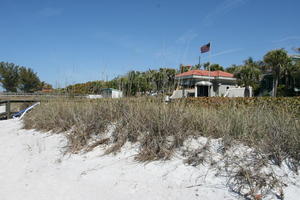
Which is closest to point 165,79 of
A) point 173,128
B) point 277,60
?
point 173,128

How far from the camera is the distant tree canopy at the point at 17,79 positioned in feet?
101

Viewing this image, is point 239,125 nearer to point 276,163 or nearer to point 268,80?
point 276,163

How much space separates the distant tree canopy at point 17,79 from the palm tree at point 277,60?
32.5m

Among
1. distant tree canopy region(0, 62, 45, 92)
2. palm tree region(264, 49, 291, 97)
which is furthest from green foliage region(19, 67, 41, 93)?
palm tree region(264, 49, 291, 97)

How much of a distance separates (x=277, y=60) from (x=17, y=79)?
36.5 m

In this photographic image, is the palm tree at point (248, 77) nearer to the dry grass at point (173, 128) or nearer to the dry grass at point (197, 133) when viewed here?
the dry grass at point (197, 133)

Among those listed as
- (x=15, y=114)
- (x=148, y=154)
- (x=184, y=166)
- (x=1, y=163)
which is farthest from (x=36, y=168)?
(x=15, y=114)

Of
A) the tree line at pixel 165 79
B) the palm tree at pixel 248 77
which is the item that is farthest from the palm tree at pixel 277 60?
the palm tree at pixel 248 77

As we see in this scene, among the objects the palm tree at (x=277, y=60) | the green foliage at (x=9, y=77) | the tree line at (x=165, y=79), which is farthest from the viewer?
the green foliage at (x=9, y=77)

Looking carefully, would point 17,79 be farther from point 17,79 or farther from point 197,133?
point 197,133

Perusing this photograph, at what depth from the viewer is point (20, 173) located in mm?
2697

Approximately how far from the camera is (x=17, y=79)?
105ft

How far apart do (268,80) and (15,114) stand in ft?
72.9

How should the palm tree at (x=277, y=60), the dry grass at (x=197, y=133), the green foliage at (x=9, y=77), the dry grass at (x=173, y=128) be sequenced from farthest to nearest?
the green foliage at (x=9, y=77) → the palm tree at (x=277, y=60) → the dry grass at (x=173, y=128) → the dry grass at (x=197, y=133)
